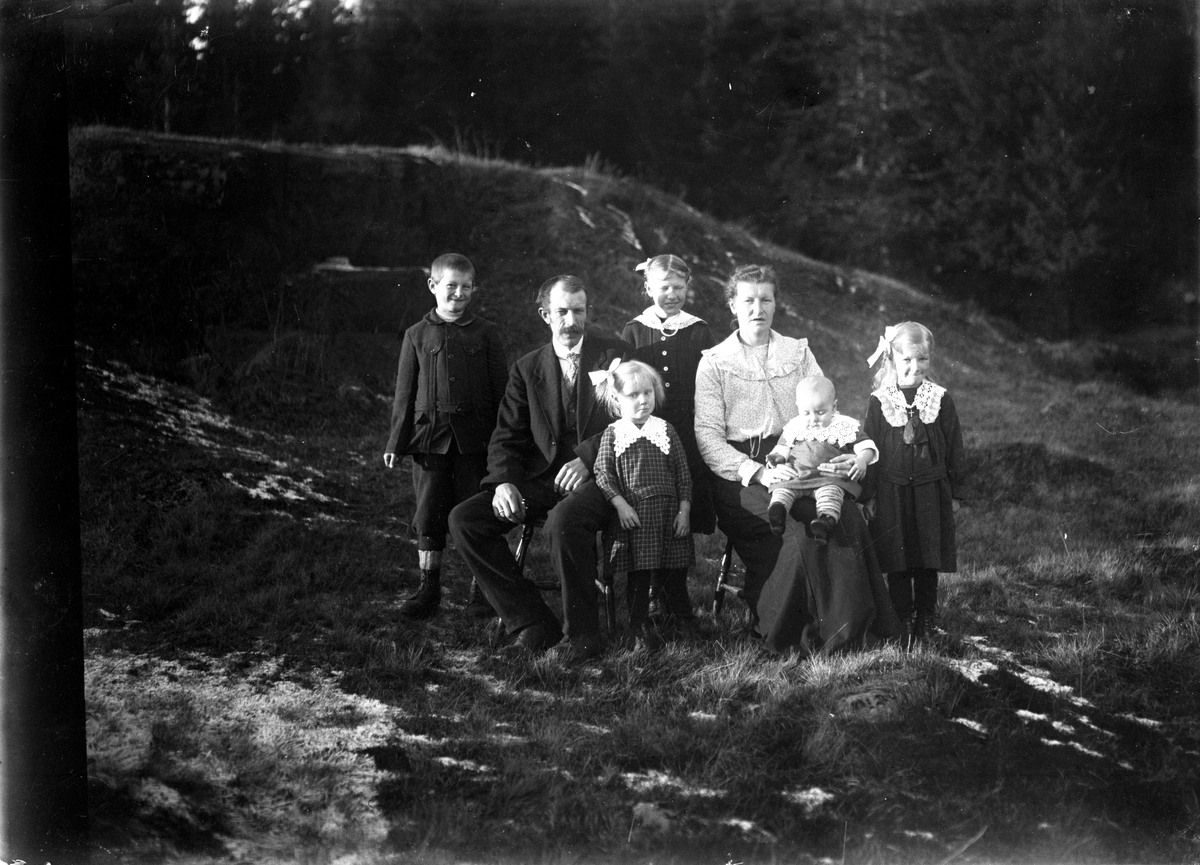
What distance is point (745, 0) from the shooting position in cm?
460

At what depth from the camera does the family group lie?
418 centimetres

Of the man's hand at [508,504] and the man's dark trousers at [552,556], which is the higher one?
the man's hand at [508,504]

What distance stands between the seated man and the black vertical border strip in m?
1.62

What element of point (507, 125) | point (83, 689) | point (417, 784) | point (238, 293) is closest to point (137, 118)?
point (238, 293)

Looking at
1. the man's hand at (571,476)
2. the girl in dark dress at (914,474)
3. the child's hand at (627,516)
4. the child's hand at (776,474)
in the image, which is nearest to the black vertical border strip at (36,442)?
the man's hand at (571,476)

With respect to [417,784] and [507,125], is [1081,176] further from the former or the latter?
[417,784]

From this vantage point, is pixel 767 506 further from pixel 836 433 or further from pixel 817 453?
pixel 836 433

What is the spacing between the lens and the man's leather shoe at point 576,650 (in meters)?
4.11

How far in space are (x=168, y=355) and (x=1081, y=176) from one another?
497 centimetres

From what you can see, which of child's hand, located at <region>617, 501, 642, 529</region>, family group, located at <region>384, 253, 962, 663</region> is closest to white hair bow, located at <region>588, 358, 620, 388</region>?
family group, located at <region>384, 253, 962, 663</region>

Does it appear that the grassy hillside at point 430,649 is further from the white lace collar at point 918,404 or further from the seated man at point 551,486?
the white lace collar at point 918,404

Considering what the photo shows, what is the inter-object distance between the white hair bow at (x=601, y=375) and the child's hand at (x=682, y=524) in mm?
703

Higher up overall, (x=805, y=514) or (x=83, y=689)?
(x=805, y=514)

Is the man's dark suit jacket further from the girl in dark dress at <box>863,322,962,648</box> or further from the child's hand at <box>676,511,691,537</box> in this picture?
the girl in dark dress at <box>863,322,962,648</box>
